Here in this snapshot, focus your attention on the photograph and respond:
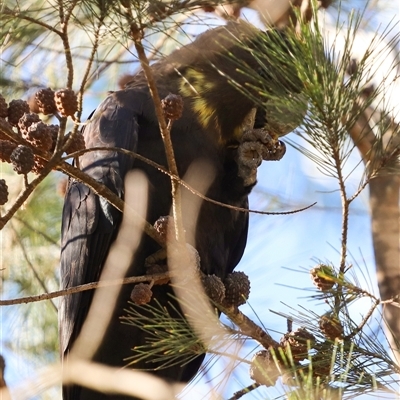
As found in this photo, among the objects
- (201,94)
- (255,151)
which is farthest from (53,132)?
(201,94)

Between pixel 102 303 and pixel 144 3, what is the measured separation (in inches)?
51.4

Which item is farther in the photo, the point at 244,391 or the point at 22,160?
the point at 244,391

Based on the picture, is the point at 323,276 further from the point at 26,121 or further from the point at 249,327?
the point at 26,121

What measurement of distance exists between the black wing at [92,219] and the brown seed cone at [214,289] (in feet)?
1.48

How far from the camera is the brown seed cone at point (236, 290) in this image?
253cm

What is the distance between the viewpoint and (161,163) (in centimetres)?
279

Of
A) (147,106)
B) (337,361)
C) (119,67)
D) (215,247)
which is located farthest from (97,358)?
(119,67)

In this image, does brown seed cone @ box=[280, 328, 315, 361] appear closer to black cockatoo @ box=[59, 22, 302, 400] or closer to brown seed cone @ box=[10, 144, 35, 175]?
black cockatoo @ box=[59, 22, 302, 400]

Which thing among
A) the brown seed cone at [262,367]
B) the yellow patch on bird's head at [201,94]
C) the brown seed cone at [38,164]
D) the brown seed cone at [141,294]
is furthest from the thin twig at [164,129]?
the yellow patch on bird's head at [201,94]

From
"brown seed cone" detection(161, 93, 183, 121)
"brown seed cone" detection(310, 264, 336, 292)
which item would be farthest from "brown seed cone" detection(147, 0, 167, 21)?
"brown seed cone" detection(310, 264, 336, 292)

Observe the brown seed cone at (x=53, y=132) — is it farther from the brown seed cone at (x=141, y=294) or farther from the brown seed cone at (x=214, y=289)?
the brown seed cone at (x=214, y=289)

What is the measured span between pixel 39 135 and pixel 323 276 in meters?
0.80

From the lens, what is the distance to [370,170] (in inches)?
79.1

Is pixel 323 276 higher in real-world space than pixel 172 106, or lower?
lower
